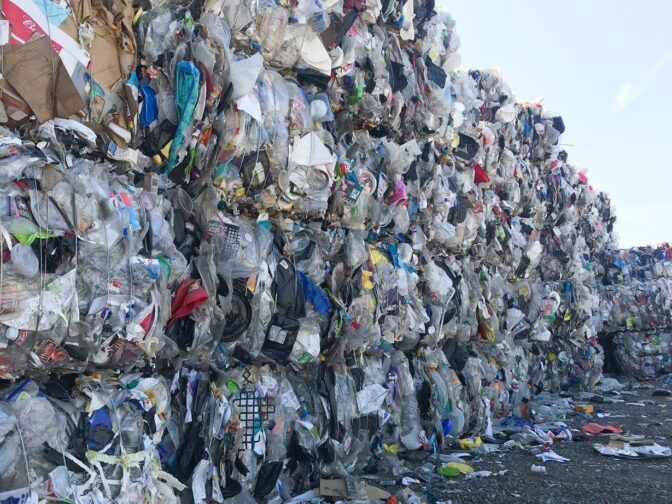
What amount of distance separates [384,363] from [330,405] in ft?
2.68

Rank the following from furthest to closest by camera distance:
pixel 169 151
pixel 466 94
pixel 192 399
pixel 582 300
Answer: pixel 582 300 → pixel 466 94 → pixel 192 399 → pixel 169 151

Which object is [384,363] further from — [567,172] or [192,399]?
[567,172]

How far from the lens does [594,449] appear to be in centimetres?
482

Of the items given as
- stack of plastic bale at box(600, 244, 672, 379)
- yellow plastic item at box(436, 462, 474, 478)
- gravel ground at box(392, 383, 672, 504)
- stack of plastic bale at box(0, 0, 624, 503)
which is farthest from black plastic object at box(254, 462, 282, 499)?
stack of plastic bale at box(600, 244, 672, 379)

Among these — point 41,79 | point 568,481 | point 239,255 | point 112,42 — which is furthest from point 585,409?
point 41,79

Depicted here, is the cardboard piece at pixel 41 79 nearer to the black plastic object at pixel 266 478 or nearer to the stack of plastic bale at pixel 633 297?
the black plastic object at pixel 266 478

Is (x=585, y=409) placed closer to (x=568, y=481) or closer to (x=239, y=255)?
(x=568, y=481)

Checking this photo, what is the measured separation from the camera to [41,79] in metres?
2.01

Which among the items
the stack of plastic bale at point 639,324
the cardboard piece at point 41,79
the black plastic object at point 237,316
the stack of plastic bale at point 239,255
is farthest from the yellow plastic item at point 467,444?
the stack of plastic bale at point 639,324

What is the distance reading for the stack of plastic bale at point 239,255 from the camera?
2.02 meters

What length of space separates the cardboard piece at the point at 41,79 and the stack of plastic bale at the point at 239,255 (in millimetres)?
12

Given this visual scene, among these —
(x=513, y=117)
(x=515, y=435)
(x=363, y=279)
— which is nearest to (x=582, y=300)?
(x=513, y=117)

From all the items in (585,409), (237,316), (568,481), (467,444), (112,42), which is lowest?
(568,481)

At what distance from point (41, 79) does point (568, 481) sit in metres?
3.77
